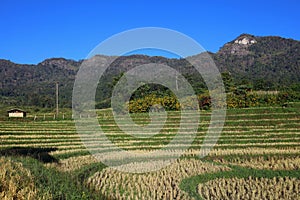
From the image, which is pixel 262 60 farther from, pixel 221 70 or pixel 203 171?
pixel 203 171

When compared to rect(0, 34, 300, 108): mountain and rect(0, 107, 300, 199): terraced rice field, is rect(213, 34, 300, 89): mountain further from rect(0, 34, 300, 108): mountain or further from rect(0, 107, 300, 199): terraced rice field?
rect(0, 107, 300, 199): terraced rice field

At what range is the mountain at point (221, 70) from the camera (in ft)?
263

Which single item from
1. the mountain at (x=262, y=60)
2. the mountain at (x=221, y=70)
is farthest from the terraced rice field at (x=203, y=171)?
the mountain at (x=262, y=60)

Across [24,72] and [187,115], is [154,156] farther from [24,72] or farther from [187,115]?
[24,72]

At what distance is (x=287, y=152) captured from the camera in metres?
16.5

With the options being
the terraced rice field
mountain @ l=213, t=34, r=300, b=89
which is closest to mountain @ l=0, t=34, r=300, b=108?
mountain @ l=213, t=34, r=300, b=89

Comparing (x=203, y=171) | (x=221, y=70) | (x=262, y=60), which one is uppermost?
(x=262, y=60)

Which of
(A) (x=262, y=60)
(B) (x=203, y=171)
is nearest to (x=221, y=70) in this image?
(A) (x=262, y=60)

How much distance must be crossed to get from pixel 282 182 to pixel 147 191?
12.1ft

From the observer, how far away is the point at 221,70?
308 feet

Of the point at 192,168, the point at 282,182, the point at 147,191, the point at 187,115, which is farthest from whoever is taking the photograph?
the point at 187,115

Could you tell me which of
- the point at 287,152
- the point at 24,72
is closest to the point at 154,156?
the point at 287,152

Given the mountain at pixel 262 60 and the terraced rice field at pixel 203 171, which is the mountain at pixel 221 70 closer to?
the mountain at pixel 262 60

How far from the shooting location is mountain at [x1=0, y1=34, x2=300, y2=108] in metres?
80.3
